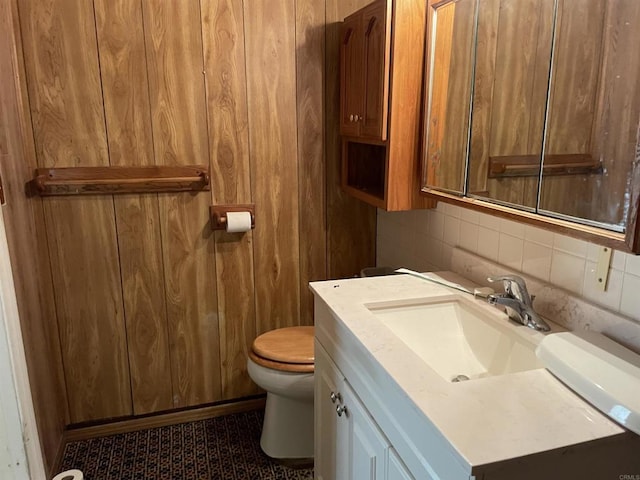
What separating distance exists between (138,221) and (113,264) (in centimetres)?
21

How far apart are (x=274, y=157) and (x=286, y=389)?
3.21ft

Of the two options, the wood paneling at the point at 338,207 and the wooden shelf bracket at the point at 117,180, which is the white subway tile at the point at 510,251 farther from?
the wooden shelf bracket at the point at 117,180

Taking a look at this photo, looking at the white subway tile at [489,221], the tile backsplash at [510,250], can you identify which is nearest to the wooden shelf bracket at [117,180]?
the tile backsplash at [510,250]

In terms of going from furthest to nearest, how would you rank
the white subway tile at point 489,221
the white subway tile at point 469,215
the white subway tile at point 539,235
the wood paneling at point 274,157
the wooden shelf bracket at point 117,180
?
the wood paneling at point 274,157
the wooden shelf bracket at point 117,180
the white subway tile at point 469,215
the white subway tile at point 489,221
the white subway tile at point 539,235

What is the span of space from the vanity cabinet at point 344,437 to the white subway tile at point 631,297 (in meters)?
0.61

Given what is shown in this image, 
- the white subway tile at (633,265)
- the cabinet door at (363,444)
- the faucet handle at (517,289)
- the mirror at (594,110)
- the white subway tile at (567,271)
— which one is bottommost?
the cabinet door at (363,444)

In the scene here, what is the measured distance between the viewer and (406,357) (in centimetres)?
112

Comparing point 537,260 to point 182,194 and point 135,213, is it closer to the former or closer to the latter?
point 182,194

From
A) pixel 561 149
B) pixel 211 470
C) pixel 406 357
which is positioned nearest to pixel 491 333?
pixel 406 357

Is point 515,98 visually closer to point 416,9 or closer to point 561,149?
point 561,149

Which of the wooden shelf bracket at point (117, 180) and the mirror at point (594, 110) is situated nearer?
the mirror at point (594, 110)

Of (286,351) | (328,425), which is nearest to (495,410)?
(328,425)

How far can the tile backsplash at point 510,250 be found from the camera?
45.5 inches

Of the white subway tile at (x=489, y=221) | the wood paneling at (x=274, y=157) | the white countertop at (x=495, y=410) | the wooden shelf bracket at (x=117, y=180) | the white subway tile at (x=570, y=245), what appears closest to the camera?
the white countertop at (x=495, y=410)
